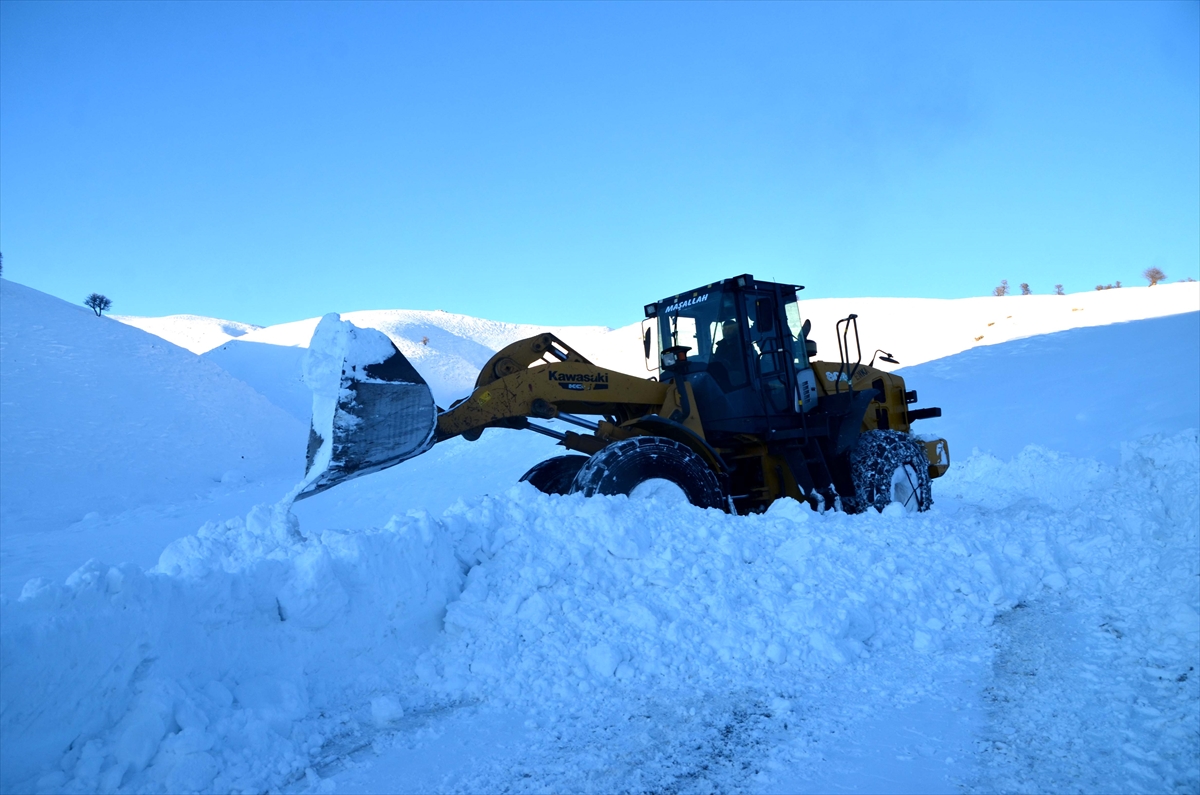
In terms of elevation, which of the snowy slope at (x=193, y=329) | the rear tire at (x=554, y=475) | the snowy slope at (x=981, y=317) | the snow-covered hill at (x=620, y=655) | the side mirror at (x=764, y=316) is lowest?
the snow-covered hill at (x=620, y=655)

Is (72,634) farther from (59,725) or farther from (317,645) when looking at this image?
(317,645)

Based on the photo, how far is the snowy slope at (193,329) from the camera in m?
53.2

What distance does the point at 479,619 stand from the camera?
4543mm

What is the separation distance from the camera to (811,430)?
862 cm

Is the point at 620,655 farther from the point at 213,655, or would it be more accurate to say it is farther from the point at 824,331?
the point at 824,331

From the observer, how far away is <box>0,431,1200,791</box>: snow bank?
10.6 ft

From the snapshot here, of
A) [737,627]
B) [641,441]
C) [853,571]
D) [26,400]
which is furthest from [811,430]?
[26,400]

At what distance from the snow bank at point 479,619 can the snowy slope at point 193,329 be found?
4841cm

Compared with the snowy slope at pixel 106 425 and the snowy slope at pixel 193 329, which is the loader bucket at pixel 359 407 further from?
the snowy slope at pixel 193 329

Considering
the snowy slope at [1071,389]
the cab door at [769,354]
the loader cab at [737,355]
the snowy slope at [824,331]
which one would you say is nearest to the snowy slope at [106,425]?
the snowy slope at [824,331]

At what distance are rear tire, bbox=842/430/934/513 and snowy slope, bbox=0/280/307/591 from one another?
36.2 ft

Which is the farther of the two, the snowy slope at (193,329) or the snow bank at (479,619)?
the snowy slope at (193,329)

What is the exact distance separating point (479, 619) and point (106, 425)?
18.8 meters

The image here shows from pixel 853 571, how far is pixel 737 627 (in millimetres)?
1261
